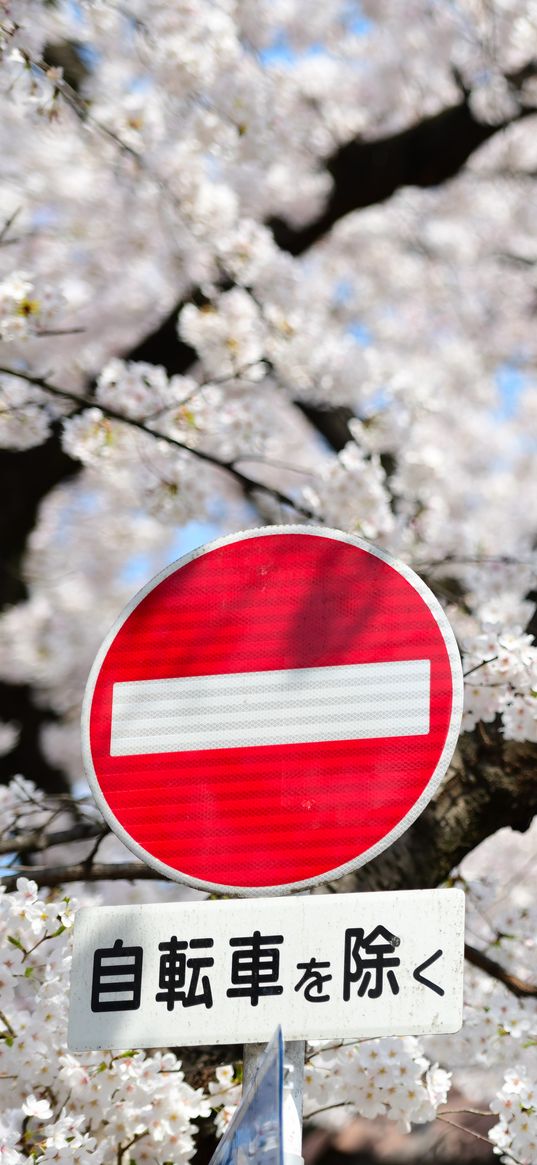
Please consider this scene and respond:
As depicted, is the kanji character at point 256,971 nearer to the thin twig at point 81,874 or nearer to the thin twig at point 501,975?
the thin twig at point 81,874

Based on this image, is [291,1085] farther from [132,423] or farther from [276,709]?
[132,423]

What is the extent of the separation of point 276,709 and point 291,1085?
0.48 m

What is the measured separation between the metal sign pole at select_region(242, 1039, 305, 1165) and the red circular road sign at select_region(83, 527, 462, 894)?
0.64 feet

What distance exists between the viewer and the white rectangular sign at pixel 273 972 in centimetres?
146

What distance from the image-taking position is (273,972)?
58.1 inches

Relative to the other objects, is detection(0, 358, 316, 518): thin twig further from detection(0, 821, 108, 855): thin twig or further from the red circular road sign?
the red circular road sign

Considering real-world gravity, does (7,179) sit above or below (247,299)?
below

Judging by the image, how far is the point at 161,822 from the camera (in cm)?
164

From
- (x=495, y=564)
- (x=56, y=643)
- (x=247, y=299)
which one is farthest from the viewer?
(x=56, y=643)

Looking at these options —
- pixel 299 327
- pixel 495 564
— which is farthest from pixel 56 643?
pixel 495 564

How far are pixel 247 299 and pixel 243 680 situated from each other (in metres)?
3.89

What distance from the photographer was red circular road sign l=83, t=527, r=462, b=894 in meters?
1.59

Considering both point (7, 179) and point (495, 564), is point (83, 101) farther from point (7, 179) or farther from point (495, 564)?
point (7, 179)

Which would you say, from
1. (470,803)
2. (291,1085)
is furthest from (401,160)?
(291,1085)
